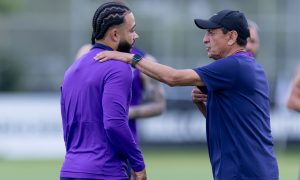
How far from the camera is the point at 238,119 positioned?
717cm

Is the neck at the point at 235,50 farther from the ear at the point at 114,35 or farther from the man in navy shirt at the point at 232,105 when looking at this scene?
the ear at the point at 114,35

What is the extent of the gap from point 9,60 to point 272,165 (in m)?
21.6

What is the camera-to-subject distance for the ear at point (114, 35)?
708 cm

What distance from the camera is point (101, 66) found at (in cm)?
690

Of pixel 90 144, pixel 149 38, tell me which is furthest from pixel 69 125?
pixel 149 38

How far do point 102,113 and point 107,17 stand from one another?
2.28 ft

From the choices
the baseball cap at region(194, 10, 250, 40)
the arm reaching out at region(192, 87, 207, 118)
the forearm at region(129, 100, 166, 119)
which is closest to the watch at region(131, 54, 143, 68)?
the baseball cap at region(194, 10, 250, 40)

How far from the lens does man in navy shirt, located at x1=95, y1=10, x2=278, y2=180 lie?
23.6 ft

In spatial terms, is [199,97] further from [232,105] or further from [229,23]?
[229,23]

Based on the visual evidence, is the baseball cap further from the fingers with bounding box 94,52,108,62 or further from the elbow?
the fingers with bounding box 94,52,108,62

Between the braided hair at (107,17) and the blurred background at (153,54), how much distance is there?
11934 mm

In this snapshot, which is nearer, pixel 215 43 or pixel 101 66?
pixel 101 66

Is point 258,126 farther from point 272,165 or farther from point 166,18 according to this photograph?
point 166,18

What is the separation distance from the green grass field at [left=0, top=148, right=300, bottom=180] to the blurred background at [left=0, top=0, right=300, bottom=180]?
0.03m
